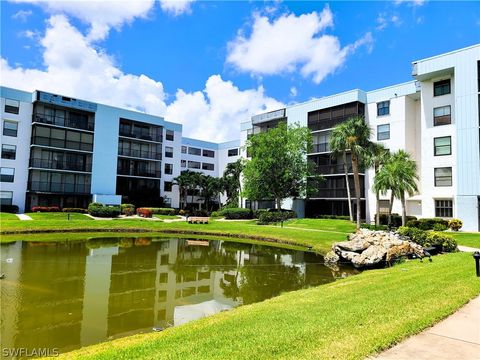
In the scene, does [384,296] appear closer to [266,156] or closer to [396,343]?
[396,343]

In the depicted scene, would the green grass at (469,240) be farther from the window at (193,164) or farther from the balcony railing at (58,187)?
the window at (193,164)

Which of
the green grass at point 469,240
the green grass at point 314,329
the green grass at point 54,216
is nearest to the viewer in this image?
the green grass at point 314,329

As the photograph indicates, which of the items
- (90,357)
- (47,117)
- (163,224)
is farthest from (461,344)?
(47,117)

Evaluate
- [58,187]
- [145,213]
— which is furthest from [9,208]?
[145,213]

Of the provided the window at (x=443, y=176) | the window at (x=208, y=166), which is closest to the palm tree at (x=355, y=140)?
the window at (x=443, y=176)

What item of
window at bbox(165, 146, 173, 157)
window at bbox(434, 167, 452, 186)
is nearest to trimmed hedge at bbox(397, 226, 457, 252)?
window at bbox(434, 167, 452, 186)

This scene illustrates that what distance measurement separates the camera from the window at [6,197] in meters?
46.4

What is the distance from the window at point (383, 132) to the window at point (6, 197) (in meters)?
50.8

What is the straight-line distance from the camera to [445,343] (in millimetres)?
5637

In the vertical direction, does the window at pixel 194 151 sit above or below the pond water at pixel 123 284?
above

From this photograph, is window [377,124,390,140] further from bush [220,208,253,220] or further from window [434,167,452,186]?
bush [220,208,253,220]

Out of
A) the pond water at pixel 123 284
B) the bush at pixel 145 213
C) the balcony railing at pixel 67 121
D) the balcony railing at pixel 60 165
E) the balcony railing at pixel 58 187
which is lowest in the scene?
the pond water at pixel 123 284

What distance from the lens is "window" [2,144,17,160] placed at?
156ft

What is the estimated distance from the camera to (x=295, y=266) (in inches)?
758
